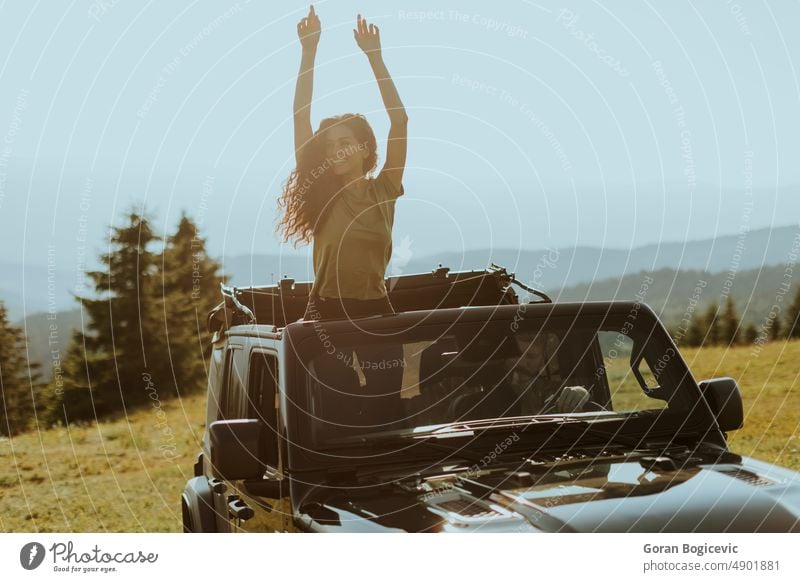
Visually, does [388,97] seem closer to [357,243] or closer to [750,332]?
[357,243]

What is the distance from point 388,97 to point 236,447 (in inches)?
88.3

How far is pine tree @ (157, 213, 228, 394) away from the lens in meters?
24.0

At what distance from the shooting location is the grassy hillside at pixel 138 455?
→ 44.1ft

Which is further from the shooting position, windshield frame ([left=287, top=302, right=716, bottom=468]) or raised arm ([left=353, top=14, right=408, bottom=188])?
raised arm ([left=353, top=14, right=408, bottom=188])

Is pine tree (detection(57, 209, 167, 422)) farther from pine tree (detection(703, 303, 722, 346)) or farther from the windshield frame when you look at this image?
the windshield frame

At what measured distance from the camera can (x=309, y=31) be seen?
5590 mm

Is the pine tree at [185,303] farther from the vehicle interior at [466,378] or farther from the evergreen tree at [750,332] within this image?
the vehicle interior at [466,378]

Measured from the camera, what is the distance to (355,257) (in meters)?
4.92

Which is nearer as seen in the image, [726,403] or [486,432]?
[486,432]

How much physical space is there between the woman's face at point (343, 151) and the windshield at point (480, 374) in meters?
0.96

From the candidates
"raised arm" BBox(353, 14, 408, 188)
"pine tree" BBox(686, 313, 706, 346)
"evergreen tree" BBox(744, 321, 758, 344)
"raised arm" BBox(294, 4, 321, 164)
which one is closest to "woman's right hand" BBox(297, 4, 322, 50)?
"raised arm" BBox(294, 4, 321, 164)

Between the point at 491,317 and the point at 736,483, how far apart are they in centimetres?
131

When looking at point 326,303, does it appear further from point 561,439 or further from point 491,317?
point 561,439

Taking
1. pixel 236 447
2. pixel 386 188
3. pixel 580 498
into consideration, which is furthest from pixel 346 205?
pixel 580 498
